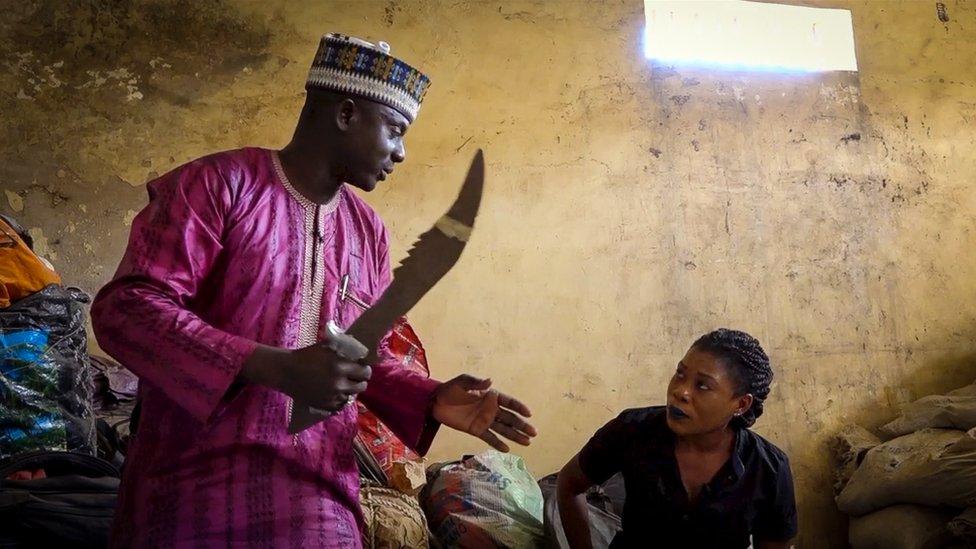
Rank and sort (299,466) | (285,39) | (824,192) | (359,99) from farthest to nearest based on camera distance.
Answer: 1. (824,192)
2. (285,39)
3. (359,99)
4. (299,466)

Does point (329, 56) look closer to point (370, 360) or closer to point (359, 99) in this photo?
point (359, 99)

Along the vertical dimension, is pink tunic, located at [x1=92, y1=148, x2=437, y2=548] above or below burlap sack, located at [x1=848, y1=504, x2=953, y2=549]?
above

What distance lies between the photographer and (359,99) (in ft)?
5.20

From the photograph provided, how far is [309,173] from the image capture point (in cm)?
161

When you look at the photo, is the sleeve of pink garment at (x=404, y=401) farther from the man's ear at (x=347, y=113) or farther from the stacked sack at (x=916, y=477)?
the stacked sack at (x=916, y=477)

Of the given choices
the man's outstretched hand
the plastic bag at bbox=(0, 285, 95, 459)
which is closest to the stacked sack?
the man's outstretched hand

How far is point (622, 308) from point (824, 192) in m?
1.21

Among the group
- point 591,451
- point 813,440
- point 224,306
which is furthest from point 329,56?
point 813,440

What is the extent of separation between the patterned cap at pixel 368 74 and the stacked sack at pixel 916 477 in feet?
7.97

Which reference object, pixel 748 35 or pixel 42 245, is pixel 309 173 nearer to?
pixel 42 245

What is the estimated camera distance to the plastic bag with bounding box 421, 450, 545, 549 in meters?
2.66

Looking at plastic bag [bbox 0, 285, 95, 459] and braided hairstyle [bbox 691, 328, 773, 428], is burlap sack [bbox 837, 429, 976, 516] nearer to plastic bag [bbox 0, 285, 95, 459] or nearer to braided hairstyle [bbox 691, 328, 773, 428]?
braided hairstyle [bbox 691, 328, 773, 428]

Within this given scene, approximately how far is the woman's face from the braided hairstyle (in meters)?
0.02

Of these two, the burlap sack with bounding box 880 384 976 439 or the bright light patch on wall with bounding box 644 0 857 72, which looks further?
the bright light patch on wall with bounding box 644 0 857 72
